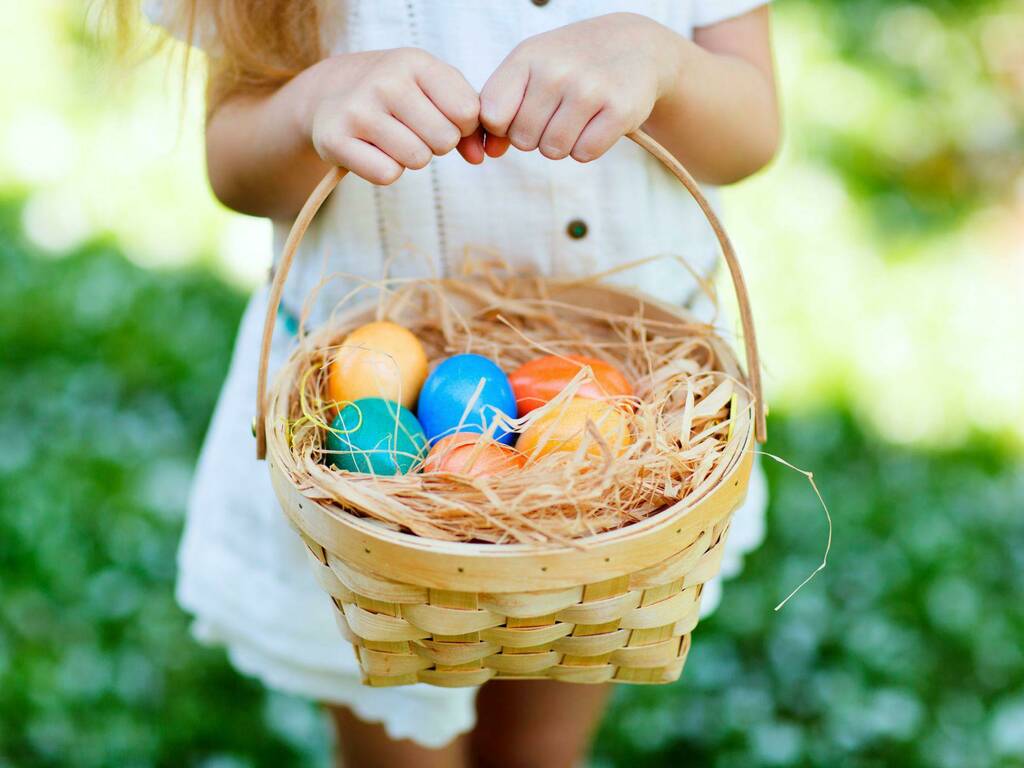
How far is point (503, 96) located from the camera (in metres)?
0.87

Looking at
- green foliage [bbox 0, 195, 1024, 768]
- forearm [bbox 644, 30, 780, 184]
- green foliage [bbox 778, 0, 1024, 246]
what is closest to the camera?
forearm [bbox 644, 30, 780, 184]

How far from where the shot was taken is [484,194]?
3.76ft

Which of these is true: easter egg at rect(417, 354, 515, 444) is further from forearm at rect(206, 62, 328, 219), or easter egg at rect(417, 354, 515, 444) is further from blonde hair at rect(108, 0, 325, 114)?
blonde hair at rect(108, 0, 325, 114)

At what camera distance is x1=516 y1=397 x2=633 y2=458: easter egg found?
958mm

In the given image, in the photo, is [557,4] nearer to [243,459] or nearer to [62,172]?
[243,459]

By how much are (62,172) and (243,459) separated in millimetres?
1923

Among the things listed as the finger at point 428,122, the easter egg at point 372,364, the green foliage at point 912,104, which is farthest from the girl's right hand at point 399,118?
the green foliage at point 912,104

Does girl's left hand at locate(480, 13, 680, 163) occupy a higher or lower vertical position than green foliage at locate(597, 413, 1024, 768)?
higher

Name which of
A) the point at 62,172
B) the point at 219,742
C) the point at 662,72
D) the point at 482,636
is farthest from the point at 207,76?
the point at 62,172

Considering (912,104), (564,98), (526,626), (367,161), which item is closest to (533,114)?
(564,98)

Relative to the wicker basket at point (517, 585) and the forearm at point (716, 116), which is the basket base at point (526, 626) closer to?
the wicker basket at point (517, 585)

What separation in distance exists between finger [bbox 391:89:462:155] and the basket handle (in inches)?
2.7

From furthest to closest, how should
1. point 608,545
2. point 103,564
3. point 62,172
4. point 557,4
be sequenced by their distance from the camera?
point 62,172, point 103,564, point 557,4, point 608,545

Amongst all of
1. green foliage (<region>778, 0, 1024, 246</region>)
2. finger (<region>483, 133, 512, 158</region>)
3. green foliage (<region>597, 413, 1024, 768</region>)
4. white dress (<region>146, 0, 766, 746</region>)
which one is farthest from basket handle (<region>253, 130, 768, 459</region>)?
green foliage (<region>778, 0, 1024, 246</region>)
